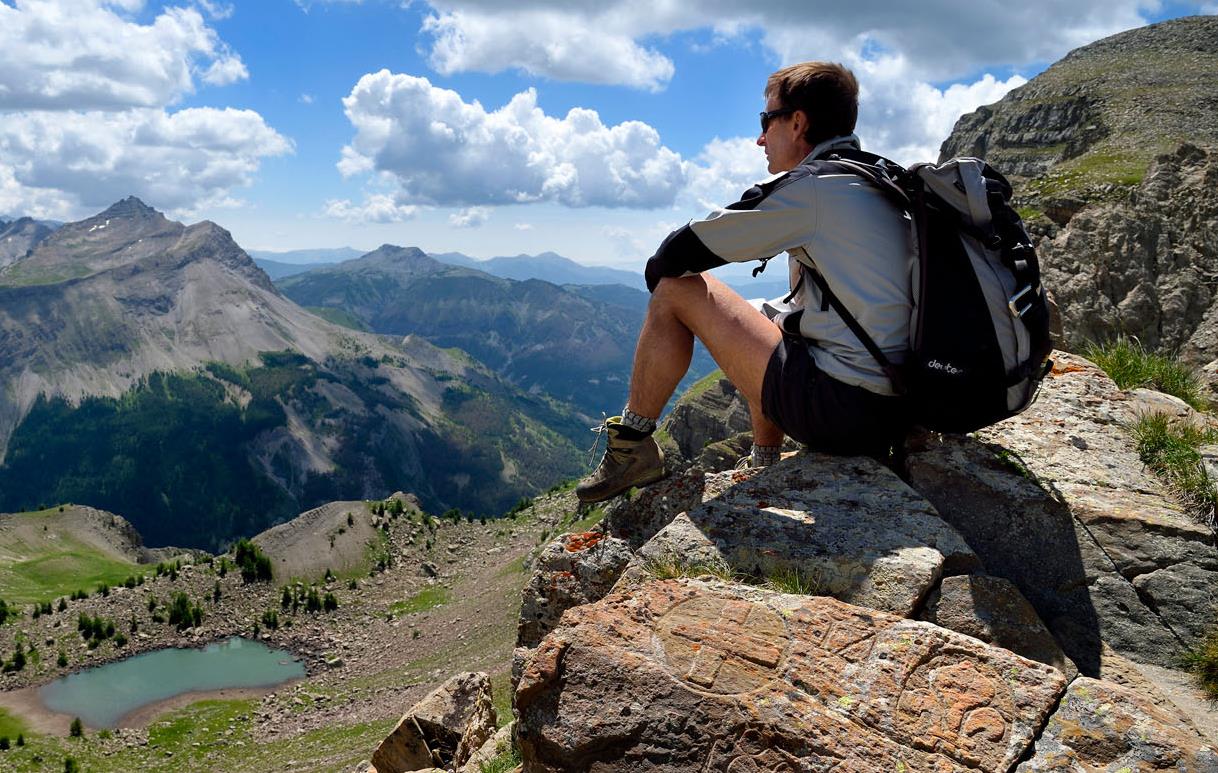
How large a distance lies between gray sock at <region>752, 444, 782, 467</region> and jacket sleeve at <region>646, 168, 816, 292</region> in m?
2.47

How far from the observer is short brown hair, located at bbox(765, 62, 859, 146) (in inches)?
285

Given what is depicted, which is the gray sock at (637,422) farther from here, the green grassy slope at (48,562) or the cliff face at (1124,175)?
the green grassy slope at (48,562)

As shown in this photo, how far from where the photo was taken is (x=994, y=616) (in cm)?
584

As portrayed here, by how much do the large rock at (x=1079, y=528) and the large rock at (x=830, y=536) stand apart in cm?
73

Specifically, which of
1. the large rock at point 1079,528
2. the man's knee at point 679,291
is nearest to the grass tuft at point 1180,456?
the large rock at point 1079,528

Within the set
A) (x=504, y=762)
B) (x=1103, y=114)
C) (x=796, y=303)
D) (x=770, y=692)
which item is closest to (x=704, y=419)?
(x=1103, y=114)

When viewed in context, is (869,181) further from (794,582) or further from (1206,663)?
(1206,663)

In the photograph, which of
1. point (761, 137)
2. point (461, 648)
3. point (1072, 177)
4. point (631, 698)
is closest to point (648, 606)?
point (631, 698)

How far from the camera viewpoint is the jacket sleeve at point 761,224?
666cm

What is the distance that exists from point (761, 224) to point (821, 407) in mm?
1839

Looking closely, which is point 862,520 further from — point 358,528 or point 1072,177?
point 358,528

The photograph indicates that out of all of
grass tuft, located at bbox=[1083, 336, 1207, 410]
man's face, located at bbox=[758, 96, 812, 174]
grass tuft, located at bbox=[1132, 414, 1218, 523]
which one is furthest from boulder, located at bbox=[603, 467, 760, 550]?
grass tuft, located at bbox=[1083, 336, 1207, 410]

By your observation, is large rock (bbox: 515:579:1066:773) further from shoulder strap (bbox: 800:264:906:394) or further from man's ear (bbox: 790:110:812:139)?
man's ear (bbox: 790:110:812:139)

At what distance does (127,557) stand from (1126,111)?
19330 cm
